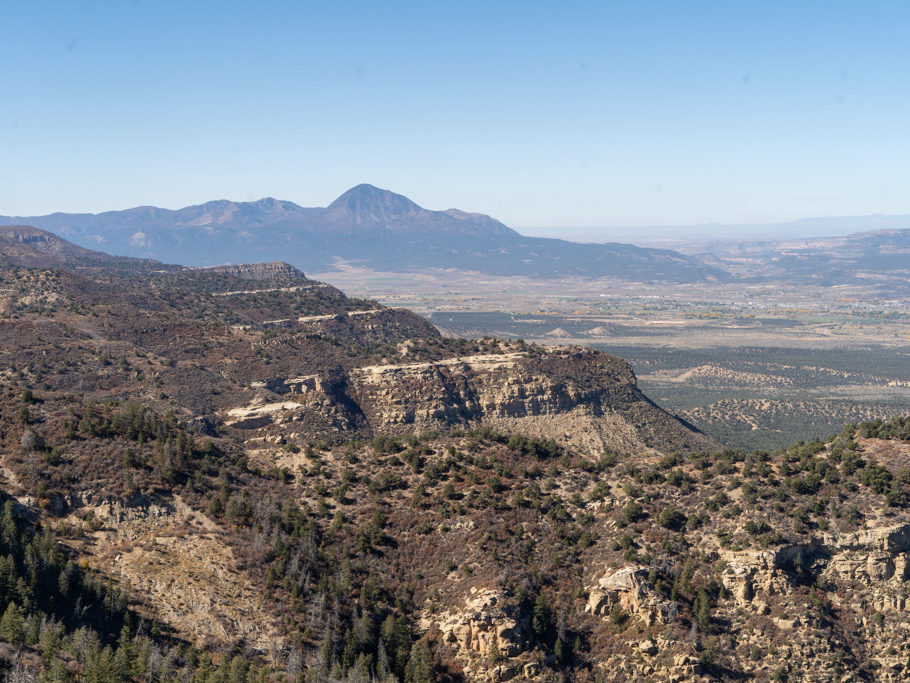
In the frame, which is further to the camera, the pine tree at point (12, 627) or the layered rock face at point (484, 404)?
the layered rock face at point (484, 404)

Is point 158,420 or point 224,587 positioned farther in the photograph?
point 158,420

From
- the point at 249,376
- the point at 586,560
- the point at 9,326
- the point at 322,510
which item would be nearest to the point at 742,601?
the point at 586,560

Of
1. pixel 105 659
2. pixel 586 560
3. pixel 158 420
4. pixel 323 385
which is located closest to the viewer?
pixel 105 659

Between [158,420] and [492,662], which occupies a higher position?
[158,420]

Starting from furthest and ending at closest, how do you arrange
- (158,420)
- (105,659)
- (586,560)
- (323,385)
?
1. (323,385)
2. (158,420)
3. (586,560)
4. (105,659)

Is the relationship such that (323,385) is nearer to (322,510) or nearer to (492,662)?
(322,510)

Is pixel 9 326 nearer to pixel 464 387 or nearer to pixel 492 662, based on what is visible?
pixel 464 387

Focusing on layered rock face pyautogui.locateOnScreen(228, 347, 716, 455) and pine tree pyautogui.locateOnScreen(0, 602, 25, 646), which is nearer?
pine tree pyautogui.locateOnScreen(0, 602, 25, 646)

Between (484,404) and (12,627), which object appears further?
(484,404)

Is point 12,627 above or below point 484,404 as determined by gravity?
above

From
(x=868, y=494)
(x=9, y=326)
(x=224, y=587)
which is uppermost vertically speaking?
(x=9, y=326)
